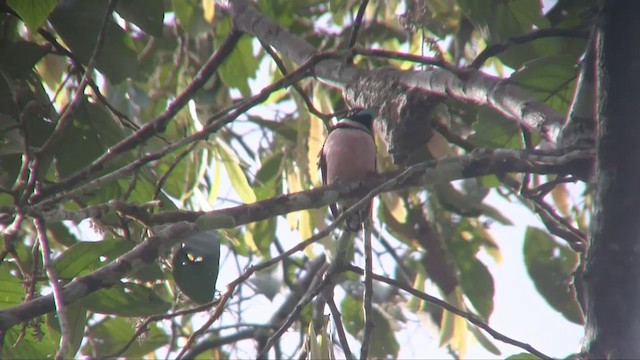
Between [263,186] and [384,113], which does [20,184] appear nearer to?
[384,113]

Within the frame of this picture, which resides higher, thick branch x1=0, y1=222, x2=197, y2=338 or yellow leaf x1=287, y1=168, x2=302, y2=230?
yellow leaf x1=287, y1=168, x2=302, y2=230

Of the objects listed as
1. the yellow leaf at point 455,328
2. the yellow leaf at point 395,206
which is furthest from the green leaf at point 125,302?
the yellow leaf at point 455,328

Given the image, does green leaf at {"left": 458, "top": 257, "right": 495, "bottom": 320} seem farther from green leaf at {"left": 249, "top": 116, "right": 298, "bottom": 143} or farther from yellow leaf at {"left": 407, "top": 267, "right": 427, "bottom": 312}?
green leaf at {"left": 249, "top": 116, "right": 298, "bottom": 143}

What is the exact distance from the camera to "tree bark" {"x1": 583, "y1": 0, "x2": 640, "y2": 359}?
1.84m

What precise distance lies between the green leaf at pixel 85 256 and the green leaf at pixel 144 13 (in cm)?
92

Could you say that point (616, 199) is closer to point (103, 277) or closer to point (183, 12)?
point (103, 277)

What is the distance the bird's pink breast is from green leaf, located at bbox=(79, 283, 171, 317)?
1.40 metres

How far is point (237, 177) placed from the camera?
3352 mm

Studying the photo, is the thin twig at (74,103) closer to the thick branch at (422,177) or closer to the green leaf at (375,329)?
the thick branch at (422,177)

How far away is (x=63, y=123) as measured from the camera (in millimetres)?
2195

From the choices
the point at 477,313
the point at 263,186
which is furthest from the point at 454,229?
the point at 263,186

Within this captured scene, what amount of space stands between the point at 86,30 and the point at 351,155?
148cm

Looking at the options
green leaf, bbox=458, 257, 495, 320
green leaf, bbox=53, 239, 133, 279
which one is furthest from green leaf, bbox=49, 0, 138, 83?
green leaf, bbox=458, 257, 495, 320

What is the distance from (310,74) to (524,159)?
3.48ft
